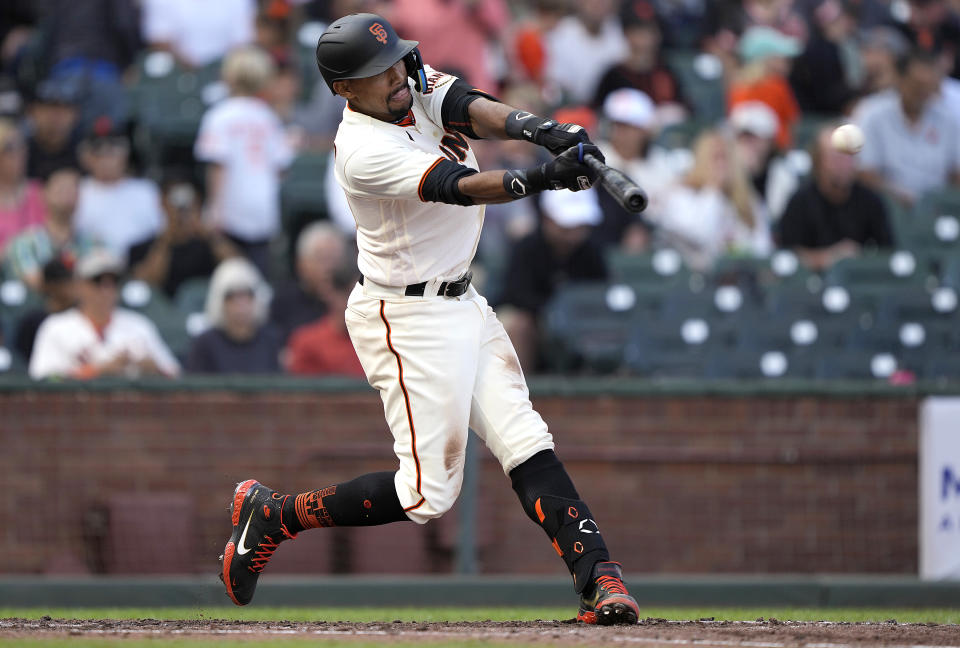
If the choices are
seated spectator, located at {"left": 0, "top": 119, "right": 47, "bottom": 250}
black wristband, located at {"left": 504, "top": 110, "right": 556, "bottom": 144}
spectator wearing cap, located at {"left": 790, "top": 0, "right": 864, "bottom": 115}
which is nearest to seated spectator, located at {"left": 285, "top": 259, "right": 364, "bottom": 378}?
seated spectator, located at {"left": 0, "top": 119, "right": 47, "bottom": 250}

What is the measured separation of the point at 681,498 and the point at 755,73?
4.51m

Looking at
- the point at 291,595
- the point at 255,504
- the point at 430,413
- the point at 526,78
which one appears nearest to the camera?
the point at 430,413

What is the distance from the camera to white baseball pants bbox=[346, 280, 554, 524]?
4789 mm

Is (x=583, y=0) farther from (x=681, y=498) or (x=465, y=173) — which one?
(x=465, y=173)

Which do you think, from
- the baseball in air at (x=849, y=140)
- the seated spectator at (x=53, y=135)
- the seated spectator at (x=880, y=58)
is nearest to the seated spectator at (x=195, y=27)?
the seated spectator at (x=53, y=135)

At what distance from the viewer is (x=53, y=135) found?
32.1ft

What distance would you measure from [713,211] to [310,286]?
9.30 ft

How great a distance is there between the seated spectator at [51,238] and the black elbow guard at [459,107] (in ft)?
15.6

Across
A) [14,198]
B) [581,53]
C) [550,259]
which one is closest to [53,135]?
[14,198]

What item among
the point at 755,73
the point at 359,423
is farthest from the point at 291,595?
the point at 755,73

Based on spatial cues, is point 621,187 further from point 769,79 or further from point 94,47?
point 94,47

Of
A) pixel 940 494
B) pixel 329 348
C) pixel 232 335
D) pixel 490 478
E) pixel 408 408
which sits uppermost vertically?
pixel 408 408

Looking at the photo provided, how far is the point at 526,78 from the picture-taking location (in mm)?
10992

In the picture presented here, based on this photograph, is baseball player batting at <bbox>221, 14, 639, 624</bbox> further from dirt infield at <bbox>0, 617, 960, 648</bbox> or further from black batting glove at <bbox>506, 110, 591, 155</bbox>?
dirt infield at <bbox>0, 617, 960, 648</bbox>
